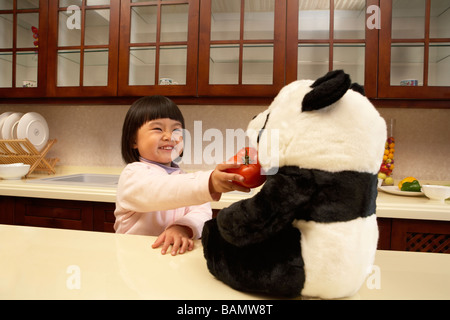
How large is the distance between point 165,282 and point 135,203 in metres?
0.27

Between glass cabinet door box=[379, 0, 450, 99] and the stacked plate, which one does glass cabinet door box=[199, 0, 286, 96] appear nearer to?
glass cabinet door box=[379, 0, 450, 99]

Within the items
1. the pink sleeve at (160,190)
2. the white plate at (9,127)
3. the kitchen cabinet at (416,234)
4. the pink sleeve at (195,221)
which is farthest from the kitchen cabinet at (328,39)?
the white plate at (9,127)

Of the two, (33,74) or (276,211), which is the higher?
(33,74)

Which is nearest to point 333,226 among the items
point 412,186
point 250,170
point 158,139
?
point 250,170

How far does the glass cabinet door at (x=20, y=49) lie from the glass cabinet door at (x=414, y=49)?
6.74 feet

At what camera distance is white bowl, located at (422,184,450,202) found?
1.19 m

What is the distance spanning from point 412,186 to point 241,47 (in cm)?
118

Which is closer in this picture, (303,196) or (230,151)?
(303,196)

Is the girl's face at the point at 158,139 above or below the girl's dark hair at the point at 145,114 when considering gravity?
below

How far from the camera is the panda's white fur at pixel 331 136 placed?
1.19 feet

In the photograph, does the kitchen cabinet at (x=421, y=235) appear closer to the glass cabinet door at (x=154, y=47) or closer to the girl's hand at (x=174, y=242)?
the girl's hand at (x=174, y=242)

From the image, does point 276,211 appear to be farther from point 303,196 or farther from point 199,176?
point 199,176
